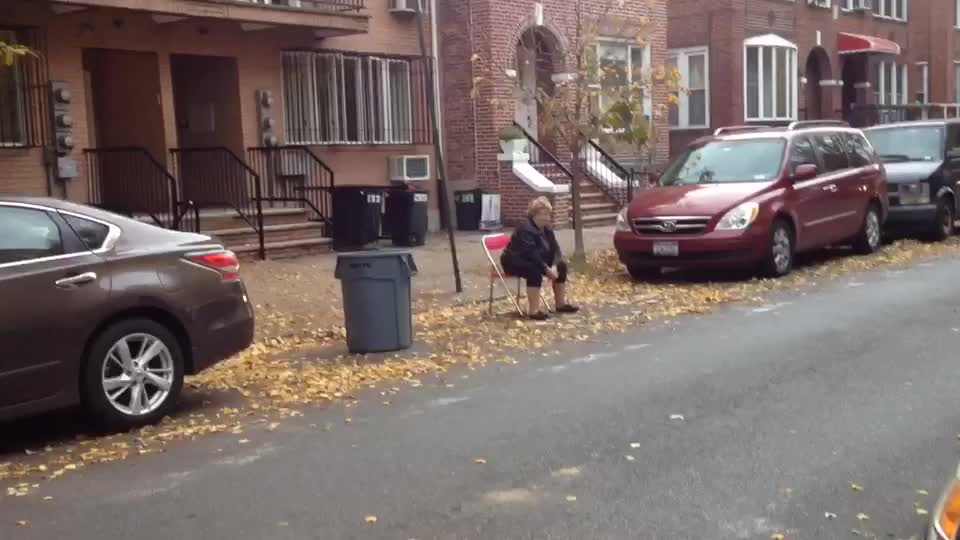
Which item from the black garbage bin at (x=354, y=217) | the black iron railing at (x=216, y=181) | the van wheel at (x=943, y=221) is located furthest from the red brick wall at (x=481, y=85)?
the van wheel at (x=943, y=221)

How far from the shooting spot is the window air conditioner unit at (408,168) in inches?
760

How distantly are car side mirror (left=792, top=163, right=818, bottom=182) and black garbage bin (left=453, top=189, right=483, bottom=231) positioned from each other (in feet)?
24.8

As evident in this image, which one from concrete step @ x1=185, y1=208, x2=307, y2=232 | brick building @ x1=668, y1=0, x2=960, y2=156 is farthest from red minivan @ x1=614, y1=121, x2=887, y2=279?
brick building @ x1=668, y1=0, x2=960, y2=156

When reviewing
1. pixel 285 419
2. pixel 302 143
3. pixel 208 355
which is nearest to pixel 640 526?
pixel 285 419

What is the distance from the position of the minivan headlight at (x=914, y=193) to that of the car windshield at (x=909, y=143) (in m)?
0.76

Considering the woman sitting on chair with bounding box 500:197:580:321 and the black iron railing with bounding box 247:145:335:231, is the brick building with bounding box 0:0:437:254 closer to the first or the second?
the black iron railing with bounding box 247:145:335:231

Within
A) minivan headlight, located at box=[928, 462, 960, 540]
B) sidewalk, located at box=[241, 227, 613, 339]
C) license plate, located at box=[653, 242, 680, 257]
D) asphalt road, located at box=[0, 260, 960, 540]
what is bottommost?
asphalt road, located at box=[0, 260, 960, 540]

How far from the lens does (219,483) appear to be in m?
5.89

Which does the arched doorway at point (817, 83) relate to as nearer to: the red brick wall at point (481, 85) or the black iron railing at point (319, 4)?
the red brick wall at point (481, 85)

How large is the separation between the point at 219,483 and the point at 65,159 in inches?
402

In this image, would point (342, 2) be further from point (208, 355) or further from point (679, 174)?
point (208, 355)

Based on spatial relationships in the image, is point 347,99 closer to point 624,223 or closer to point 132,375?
point 624,223

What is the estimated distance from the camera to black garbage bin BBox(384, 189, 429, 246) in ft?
57.7

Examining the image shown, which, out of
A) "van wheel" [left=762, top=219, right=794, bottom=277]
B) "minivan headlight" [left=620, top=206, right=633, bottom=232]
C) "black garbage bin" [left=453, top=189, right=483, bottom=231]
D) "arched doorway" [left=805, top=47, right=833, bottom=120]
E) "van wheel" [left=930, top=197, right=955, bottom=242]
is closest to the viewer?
"van wheel" [left=762, top=219, right=794, bottom=277]
